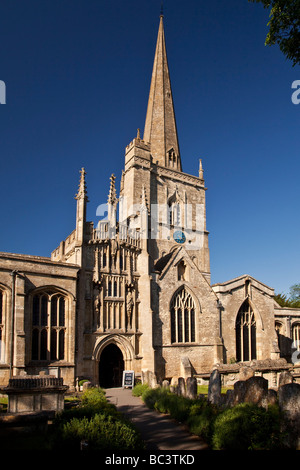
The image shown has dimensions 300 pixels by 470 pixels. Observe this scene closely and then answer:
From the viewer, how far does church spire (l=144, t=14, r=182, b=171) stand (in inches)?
1734

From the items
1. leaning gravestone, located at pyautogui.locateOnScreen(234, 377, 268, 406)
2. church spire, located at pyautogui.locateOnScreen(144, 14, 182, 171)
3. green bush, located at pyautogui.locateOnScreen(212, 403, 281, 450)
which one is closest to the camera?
green bush, located at pyautogui.locateOnScreen(212, 403, 281, 450)

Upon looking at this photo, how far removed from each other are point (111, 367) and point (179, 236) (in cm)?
1620

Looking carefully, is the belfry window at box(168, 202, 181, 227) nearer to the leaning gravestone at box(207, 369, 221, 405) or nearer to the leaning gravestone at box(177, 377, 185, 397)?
the leaning gravestone at box(177, 377, 185, 397)

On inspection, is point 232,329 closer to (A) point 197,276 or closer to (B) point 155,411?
(A) point 197,276

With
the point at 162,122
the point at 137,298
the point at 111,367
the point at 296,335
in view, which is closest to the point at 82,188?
the point at 137,298

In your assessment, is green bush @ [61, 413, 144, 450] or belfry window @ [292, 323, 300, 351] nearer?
green bush @ [61, 413, 144, 450]

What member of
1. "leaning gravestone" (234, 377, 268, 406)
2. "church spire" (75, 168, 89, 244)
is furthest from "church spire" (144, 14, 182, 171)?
"leaning gravestone" (234, 377, 268, 406)

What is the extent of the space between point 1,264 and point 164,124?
26.6m

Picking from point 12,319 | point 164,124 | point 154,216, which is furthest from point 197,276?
point 164,124

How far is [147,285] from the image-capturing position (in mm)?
30312

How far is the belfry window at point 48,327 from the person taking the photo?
82.4ft

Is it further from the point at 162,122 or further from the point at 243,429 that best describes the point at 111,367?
the point at 162,122

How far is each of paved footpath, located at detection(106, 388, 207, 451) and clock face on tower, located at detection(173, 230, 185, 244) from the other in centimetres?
2032

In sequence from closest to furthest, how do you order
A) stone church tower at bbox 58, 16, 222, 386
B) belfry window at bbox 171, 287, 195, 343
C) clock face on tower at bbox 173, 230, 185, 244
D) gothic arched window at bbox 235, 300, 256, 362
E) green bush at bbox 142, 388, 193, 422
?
green bush at bbox 142, 388, 193, 422, stone church tower at bbox 58, 16, 222, 386, belfry window at bbox 171, 287, 195, 343, gothic arched window at bbox 235, 300, 256, 362, clock face on tower at bbox 173, 230, 185, 244
